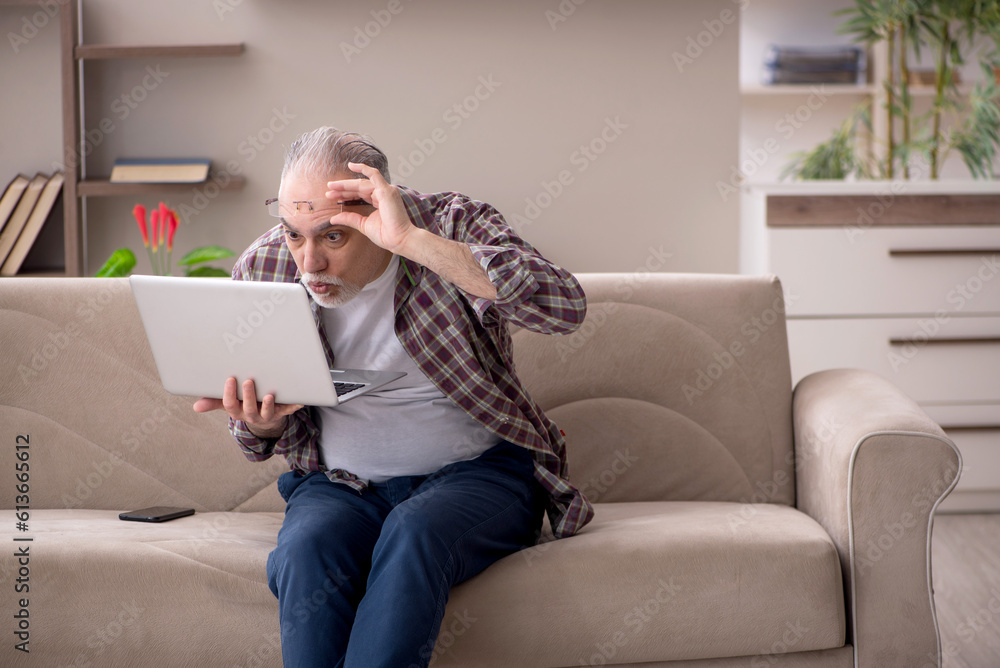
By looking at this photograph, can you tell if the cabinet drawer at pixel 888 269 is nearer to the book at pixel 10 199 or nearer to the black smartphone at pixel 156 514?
the black smartphone at pixel 156 514

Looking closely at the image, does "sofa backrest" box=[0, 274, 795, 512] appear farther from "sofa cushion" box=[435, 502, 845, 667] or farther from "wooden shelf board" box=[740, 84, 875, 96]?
"wooden shelf board" box=[740, 84, 875, 96]

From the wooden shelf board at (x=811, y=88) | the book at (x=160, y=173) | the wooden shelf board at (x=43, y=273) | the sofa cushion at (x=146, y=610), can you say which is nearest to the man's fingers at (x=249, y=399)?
the sofa cushion at (x=146, y=610)

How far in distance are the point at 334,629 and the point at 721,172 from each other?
221 cm

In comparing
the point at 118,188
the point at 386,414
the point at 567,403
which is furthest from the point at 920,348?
the point at 118,188

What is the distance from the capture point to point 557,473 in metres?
1.54

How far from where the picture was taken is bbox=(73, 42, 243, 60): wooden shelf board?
2.71 meters

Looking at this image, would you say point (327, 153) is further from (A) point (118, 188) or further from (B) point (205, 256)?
(A) point (118, 188)

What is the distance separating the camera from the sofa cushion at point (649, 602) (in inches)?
53.4

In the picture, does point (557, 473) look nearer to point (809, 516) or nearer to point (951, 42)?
point (809, 516)

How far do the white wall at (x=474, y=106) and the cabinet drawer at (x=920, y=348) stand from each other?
44 centimetres

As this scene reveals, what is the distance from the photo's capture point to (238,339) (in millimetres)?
1268

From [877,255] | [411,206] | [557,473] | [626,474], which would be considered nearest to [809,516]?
A: [626,474]

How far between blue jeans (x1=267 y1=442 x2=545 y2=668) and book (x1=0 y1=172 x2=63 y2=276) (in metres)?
1.69

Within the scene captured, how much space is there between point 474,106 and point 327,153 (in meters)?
1.62
